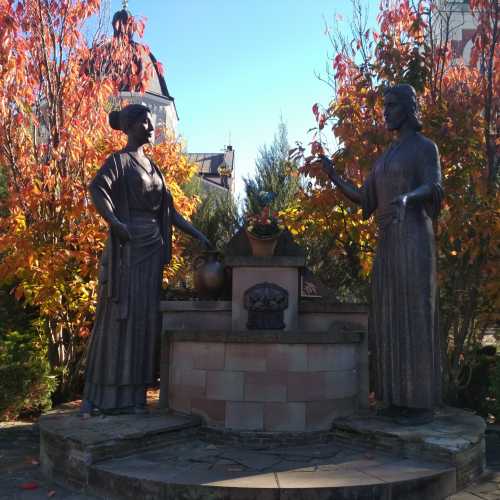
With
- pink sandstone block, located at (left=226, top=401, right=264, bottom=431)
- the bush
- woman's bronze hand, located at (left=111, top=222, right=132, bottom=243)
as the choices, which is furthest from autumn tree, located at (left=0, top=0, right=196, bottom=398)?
pink sandstone block, located at (left=226, top=401, right=264, bottom=431)

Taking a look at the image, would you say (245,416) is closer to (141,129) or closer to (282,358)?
(282,358)

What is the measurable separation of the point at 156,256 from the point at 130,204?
62 cm

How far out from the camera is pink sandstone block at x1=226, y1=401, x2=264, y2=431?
519 cm

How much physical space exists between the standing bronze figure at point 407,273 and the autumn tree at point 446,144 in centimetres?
227

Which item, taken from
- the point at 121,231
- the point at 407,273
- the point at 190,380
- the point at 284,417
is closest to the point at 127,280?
the point at 121,231

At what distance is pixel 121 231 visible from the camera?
17.7ft

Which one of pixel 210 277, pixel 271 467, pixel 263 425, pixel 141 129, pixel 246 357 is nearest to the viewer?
pixel 271 467

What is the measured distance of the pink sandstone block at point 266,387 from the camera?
521 centimetres

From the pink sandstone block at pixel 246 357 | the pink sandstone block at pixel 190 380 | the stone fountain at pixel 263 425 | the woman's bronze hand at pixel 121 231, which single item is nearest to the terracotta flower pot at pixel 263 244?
the stone fountain at pixel 263 425

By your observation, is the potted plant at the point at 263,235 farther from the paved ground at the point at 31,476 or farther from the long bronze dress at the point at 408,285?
the paved ground at the point at 31,476

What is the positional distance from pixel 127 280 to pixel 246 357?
4.81 feet

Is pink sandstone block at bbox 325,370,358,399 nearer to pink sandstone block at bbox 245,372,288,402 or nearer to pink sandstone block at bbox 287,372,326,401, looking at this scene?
pink sandstone block at bbox 287,372,326,401

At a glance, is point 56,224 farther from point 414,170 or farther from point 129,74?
point 414,170

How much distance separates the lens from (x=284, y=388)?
5219 millimetres
